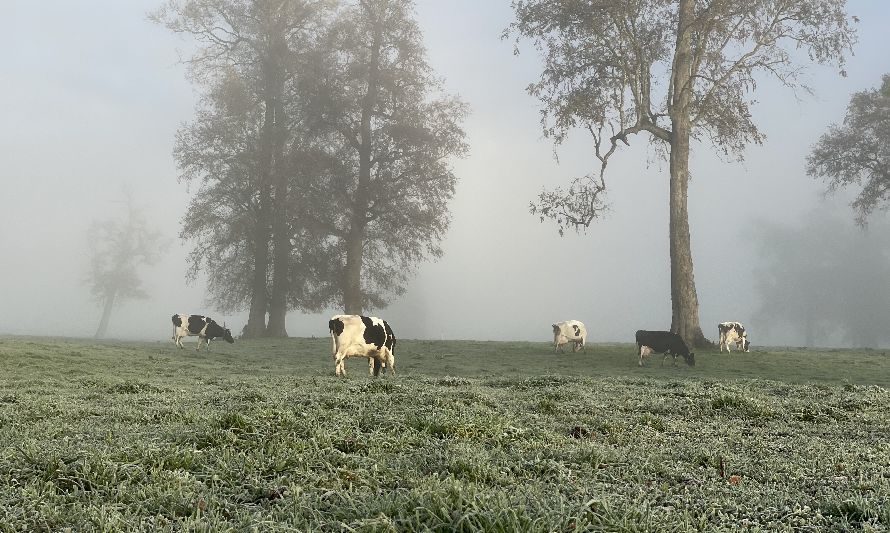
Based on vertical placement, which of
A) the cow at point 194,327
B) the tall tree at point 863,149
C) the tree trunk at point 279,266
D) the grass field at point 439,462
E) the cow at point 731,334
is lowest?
the grass field at point 439,462

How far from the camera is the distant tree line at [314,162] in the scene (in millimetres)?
35844

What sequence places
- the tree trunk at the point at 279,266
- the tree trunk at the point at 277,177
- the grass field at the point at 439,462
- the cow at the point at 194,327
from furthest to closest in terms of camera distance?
1. the tree trunk at the point at 279,266
2. the tree trunk at the point at 277,177
3. the cow at the point at 194,327
4. the grass field at the point at 439,462

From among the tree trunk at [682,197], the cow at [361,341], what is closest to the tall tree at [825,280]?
the tree trunk at [682,197]

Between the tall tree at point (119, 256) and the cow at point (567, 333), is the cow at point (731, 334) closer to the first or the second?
the cow at point (567, 333)

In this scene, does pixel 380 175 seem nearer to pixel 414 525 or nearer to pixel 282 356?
pixel 282 356

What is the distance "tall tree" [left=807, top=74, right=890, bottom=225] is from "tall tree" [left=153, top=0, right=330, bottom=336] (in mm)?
33094

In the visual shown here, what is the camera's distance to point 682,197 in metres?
26.1

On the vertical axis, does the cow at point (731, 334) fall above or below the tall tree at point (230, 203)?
below

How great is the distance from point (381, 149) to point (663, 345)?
2049cm

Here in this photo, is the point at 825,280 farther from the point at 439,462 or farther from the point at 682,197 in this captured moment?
the point at 439,462

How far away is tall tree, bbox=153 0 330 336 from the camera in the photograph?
1463 inches

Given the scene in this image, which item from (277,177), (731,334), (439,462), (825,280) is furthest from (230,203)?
(825,280)

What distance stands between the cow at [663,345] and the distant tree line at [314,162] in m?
15.6

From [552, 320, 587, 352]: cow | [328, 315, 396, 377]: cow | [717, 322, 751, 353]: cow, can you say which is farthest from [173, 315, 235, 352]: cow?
[717, 322, 751, 353]: cow
